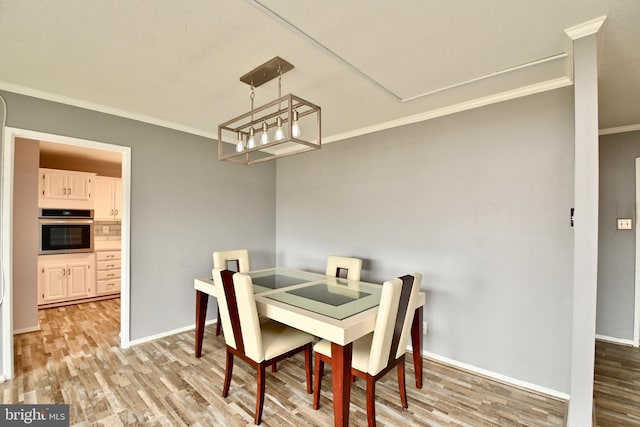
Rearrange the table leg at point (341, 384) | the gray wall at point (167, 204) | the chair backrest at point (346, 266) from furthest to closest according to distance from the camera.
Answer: the chair backrest at point (346, 266) → the gray wall at point (167, 204) → the table leg at point (341, 384)

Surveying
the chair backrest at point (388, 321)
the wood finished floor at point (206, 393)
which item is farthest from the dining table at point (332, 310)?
the wood finished floor at point (206, 393)

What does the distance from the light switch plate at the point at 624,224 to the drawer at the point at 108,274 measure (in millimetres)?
7123

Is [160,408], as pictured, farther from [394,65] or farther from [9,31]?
[394,65]

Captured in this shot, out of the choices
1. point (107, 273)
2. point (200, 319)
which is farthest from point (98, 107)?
point (107, 273)

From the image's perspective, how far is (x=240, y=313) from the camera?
2.05 metres

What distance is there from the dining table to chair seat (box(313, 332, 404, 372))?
17 cm

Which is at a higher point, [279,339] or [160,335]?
[279,339]

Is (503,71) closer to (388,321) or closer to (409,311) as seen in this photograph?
(409,311)

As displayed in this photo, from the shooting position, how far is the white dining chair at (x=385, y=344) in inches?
69.7

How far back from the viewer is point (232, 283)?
2070 mm

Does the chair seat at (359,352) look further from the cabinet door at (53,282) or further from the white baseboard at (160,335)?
the cabinet door at (53,282)

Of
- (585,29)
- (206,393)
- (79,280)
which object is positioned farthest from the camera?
(79,280)

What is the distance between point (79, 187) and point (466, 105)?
5.68m

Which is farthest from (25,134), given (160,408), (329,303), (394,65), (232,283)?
(394,65)
